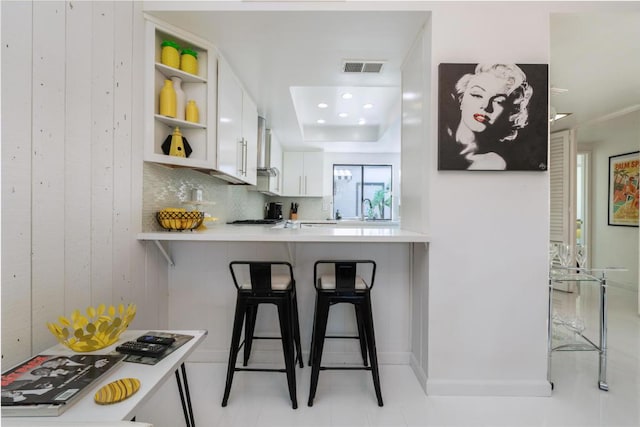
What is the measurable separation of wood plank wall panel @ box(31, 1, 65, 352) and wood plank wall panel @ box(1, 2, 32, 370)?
3 cm

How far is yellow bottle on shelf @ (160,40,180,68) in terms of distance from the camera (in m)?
1.94

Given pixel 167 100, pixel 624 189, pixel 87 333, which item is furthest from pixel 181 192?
pixel 624 189

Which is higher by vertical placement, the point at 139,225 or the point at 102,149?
the point at 102,149

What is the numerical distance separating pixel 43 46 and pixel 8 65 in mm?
196

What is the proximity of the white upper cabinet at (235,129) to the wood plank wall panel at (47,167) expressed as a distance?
1.07 meters

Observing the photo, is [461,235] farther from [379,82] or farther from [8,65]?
[8,65]

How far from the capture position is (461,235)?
5.93ft

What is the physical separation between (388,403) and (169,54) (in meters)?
2.49

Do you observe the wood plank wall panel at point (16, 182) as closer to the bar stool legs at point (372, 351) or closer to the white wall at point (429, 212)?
the white wall at point (429, 212)

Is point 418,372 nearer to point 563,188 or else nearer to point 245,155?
point 245,155

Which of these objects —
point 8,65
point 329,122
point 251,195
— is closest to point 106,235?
point 8,65

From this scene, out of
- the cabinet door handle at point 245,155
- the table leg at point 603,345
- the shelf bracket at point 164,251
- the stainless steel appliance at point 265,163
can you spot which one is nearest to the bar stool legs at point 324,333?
the shelf bracket at point 164,251

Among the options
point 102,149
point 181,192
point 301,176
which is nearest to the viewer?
point 102,149

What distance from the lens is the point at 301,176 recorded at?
221 inches
